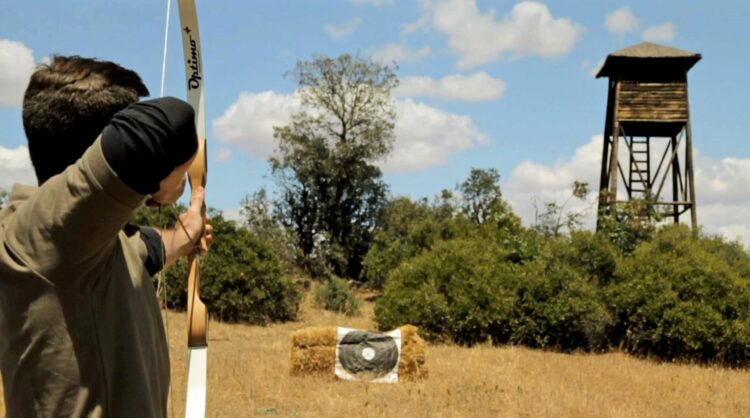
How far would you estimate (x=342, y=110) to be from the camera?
33.2m

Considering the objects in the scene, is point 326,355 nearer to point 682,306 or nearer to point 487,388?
point 487,388

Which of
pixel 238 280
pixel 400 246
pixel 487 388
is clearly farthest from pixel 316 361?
A: pixel 400 246

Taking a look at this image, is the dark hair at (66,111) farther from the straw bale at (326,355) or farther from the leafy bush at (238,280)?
the leafy bush at (238,280)

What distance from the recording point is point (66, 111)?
4.80ft

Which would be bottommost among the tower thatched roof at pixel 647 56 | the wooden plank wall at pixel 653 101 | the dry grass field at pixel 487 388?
the dry grass field at pixel 487 388

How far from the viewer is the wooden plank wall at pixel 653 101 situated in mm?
24547

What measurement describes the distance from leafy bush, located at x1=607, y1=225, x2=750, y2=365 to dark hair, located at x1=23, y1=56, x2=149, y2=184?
569 inches

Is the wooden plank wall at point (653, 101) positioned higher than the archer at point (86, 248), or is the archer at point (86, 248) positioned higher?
the wooden plank wall at point (653, 101)

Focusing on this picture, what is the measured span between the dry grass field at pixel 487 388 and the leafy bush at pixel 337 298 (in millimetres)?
6434

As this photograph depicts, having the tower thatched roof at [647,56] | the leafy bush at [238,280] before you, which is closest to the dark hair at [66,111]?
the leafy bush at [238,280]

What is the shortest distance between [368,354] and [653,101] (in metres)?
16.5

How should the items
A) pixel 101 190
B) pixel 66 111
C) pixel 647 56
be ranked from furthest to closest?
pixel 647 56, pixel 66 111, pixel 101 190

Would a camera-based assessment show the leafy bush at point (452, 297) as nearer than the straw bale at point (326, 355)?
No

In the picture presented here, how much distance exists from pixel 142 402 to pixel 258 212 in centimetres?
2943
